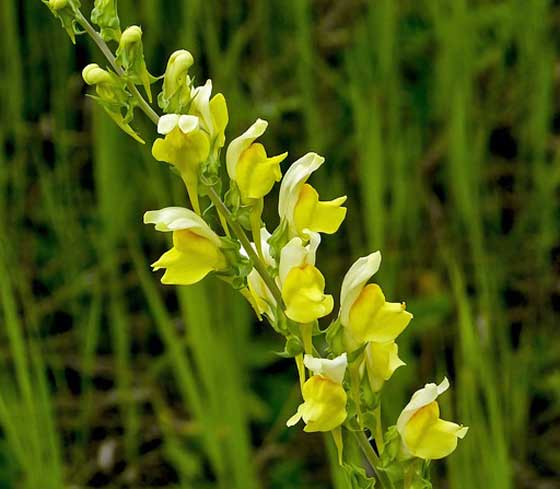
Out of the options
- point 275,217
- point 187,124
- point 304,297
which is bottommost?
point 275,217

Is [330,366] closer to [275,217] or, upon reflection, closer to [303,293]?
[303,293]

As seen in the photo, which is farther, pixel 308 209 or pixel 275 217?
pixel 275 217

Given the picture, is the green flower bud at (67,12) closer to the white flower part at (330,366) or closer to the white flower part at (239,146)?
the white flower part at (239,146)

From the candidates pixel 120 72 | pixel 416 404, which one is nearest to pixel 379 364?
pixel 416 404

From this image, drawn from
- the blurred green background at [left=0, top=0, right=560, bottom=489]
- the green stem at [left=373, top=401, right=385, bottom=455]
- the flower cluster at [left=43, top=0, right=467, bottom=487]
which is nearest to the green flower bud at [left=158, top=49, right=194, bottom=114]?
the flower cluster at [left=43, top=0, right=467, bottom=487]

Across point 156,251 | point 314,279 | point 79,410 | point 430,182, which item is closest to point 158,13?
point 156,251

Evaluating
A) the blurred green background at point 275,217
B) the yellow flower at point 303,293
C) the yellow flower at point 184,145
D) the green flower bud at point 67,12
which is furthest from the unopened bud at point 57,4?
the blurred green background at point 275,217
